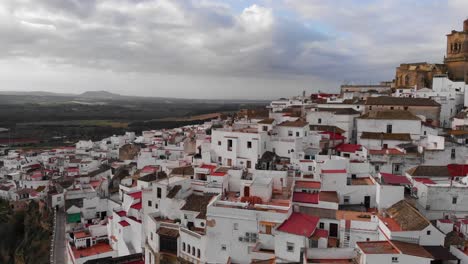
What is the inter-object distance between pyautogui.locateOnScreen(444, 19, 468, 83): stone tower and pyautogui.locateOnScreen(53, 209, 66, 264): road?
2022 inches

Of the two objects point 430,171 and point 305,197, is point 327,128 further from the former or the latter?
point 305,197

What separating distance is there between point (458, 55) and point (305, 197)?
3858 cm

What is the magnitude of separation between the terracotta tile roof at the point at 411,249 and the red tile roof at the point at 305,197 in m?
6.28

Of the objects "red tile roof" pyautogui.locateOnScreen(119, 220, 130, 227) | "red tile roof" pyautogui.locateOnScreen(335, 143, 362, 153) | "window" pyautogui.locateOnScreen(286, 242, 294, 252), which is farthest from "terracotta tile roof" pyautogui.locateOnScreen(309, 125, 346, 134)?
"red tile roof" pyautogui.locateOnScreen(119, 220, 130, 227)

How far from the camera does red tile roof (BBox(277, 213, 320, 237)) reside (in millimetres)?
18578

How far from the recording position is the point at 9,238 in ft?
144

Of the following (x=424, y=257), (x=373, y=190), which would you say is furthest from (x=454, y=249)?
(x=373, y=190)

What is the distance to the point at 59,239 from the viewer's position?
116 feet

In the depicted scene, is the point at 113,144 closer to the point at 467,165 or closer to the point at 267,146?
the point at 267,146

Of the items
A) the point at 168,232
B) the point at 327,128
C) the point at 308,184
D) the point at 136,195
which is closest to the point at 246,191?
the point at 308,184

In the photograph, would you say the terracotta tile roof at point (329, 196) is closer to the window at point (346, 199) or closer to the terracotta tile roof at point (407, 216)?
the window at point (346, 199)

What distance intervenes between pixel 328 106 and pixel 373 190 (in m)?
21.6

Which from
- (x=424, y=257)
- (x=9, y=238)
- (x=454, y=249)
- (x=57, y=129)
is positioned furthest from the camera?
(x=57, y=129)

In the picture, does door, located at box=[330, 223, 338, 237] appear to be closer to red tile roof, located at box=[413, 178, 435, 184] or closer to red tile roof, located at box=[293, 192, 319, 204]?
red tile roof, located at box=[293, 192, 319, 204]
